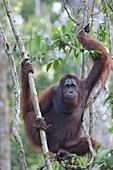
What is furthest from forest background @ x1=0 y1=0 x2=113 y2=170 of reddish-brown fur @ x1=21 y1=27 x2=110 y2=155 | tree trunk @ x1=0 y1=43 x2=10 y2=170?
reddish-brown fur @ x1=21 y1=27 x2=110 y2=155

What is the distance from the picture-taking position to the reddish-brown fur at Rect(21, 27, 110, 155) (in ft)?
14.1

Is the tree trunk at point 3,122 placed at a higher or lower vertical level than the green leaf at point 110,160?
higher

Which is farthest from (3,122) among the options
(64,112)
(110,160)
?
(110,160)

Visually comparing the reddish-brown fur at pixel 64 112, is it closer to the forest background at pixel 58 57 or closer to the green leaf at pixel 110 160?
the forest background at pixel 58 57

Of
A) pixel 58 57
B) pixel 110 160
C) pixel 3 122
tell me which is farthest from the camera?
pixel 3 122

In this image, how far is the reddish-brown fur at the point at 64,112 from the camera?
14.1 feet

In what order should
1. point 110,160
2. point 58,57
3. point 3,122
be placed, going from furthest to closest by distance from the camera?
point 3,122, point 58,57, point 110,160

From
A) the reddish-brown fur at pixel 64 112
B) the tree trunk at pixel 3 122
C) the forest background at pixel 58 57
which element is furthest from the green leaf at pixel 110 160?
the tree trunk at pixel 3 122

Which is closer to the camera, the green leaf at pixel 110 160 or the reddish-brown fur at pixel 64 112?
the green leaf at pixel 110 160

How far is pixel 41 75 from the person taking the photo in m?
10.7

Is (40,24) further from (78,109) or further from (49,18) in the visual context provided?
(78,109)

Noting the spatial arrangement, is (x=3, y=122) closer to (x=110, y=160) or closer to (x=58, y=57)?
(x=58, y=57)

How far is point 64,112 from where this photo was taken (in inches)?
183

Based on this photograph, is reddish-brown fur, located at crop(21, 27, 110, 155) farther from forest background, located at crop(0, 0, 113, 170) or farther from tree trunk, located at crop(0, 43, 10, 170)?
tree trunk, located at crop(0, 43, 10, 170)
